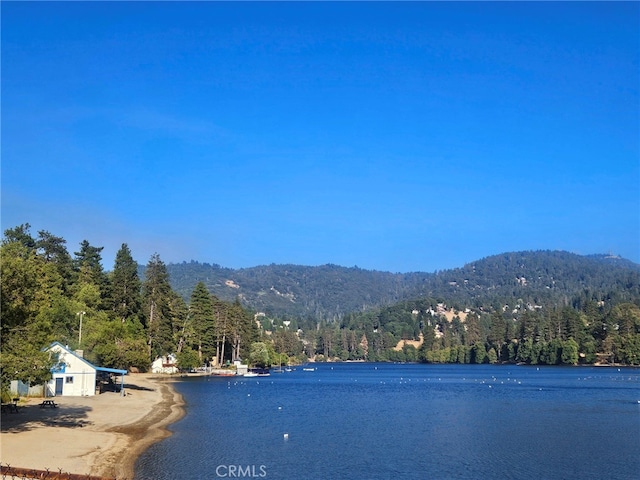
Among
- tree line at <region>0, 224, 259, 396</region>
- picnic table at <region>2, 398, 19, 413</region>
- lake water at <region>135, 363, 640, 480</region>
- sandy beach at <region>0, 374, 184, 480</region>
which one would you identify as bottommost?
lake water at <region>135, 363, 640, 480</region>

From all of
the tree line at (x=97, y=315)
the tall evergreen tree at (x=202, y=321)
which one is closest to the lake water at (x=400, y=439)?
the tree line at (x=97, y=315)

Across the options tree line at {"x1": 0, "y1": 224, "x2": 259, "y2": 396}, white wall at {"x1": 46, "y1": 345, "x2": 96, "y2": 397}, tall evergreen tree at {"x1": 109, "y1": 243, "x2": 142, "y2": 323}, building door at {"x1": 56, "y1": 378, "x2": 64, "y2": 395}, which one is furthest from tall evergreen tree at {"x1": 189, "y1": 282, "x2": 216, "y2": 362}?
building door at {"x1": 56, "y1": 378, "x2": 64, "y2": 395}

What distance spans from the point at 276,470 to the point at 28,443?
13.8 meters

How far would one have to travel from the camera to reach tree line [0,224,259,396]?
116ft

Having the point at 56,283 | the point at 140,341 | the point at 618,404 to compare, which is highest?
the point at 56,283

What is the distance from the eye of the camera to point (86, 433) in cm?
4125

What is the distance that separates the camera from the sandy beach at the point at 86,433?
31.9m

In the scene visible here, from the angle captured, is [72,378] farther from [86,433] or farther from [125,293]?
[125,293]

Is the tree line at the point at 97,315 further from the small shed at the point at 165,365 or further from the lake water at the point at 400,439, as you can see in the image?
the lake water at the point at 400,439

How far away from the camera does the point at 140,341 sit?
87.6m

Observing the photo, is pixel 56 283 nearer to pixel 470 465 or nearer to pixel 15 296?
pixel 15 296

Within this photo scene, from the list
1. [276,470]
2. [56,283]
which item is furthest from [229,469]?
[56,283]

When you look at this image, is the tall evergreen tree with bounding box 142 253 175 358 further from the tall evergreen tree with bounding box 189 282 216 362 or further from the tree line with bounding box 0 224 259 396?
the tall evergreen tree with bounding box 189 282 216 362

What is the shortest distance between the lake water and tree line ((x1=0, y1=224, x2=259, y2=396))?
383 inches
